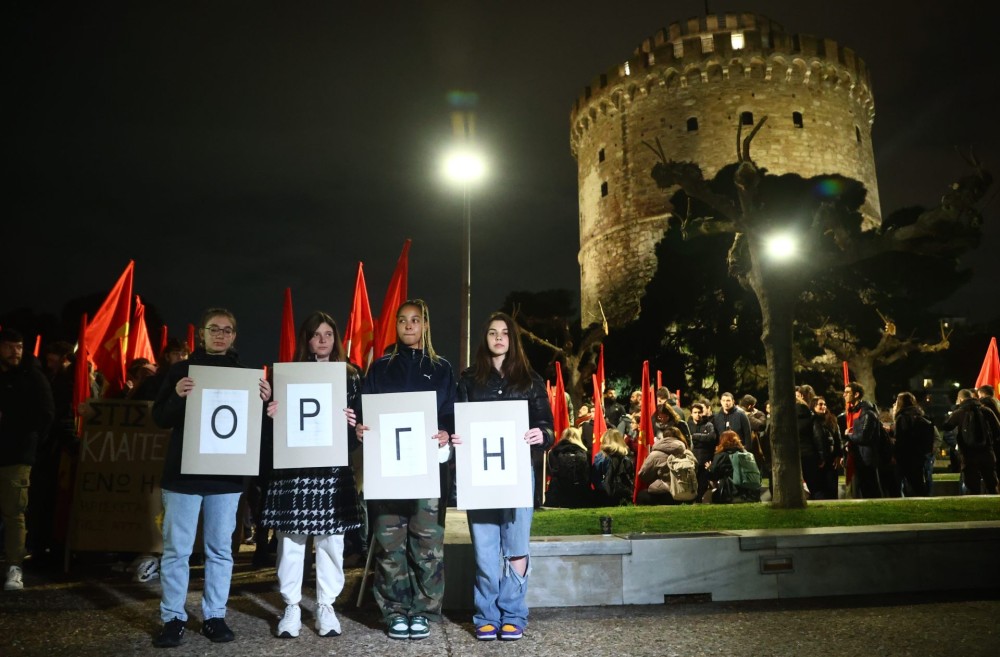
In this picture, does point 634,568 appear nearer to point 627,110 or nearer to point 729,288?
point 729,288

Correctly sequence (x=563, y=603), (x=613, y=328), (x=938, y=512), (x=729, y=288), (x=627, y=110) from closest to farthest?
(x=563, y=603)
(x=938, y=512)
(x=729, y=288)
(x=613, y=328)
(x=627, y=110)

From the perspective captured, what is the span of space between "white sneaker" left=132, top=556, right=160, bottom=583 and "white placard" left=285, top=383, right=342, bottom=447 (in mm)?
2545

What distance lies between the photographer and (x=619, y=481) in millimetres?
10219

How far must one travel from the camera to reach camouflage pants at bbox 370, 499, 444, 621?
4.21 meters

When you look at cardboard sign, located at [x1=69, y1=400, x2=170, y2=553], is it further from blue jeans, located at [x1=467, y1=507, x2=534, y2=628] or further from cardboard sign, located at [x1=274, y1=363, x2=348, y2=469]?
blue jeans, located at [x1=467, y1=507, x2=534, y2=628]

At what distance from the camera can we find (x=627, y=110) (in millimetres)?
37344

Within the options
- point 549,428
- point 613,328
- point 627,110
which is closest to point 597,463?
point 549,428

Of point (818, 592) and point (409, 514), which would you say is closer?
point (409, 514)

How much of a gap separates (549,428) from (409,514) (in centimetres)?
95

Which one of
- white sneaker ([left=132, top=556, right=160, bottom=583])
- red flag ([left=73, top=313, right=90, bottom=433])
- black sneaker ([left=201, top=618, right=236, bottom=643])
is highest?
red flag ([left=73, top=313, right=90, bottom=433])

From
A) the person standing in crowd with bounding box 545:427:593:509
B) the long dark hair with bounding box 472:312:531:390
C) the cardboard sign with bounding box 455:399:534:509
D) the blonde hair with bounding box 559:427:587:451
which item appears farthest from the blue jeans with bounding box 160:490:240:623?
the blonde hair with bounding box 559:427:587:451

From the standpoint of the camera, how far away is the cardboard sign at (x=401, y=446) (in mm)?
4207

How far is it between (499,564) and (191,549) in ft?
5.61

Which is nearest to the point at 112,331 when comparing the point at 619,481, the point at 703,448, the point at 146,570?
the point at 146,570
